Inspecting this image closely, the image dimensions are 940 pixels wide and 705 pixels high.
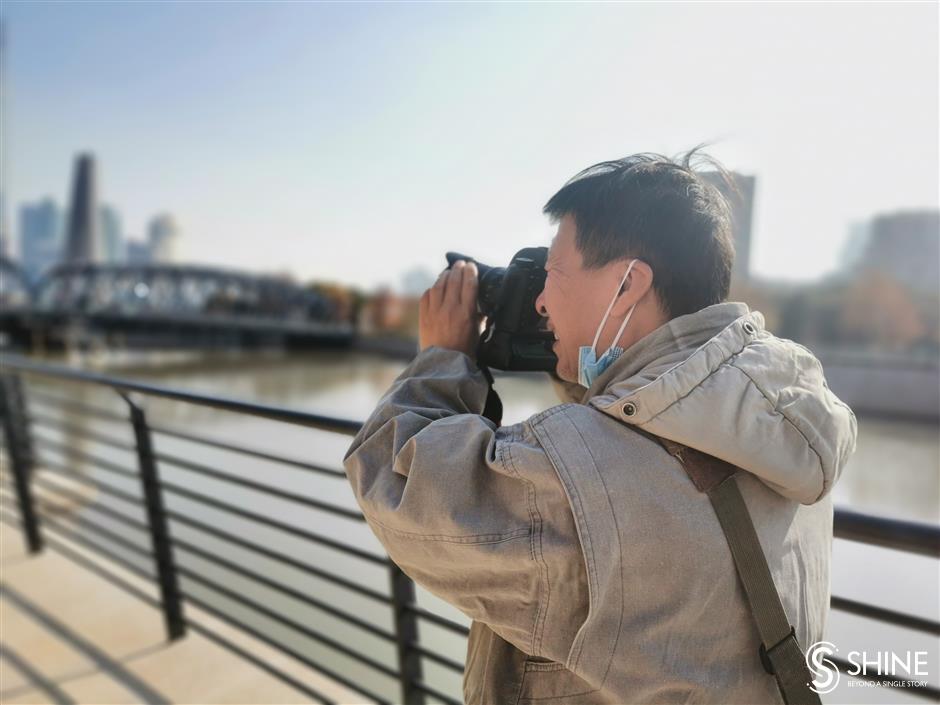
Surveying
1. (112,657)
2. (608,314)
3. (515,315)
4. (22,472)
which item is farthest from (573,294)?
(22,472)

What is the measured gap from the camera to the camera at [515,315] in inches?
37.1

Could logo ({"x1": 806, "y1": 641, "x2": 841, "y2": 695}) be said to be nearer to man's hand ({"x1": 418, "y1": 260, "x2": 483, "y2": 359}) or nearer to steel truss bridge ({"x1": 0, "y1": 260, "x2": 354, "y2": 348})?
man's hand ({"x1": 418, "y1": 260, "x2": 483, "y2": 359})

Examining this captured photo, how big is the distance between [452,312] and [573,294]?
20 centimetres

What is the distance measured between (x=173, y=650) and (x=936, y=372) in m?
23.3

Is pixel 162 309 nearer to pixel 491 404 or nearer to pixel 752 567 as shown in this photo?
pixel 491 404

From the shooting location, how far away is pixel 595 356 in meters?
0.83

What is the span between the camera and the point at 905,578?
23.7 feet

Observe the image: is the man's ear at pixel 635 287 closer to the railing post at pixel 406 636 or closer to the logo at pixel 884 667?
the logo at pixel 884 667

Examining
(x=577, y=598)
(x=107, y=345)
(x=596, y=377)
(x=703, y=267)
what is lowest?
(x=107, y=345)

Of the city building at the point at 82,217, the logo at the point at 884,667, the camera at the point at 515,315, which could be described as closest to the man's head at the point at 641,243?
the camera at the point at 515,315

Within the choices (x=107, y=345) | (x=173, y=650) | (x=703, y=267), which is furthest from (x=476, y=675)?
(x=107, y=345)

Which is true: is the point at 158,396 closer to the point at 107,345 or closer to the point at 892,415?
the point at 892,415

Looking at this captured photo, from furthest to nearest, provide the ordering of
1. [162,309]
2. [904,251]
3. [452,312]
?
[162,309] < [904,251] < [452,312]

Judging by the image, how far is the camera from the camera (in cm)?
94
